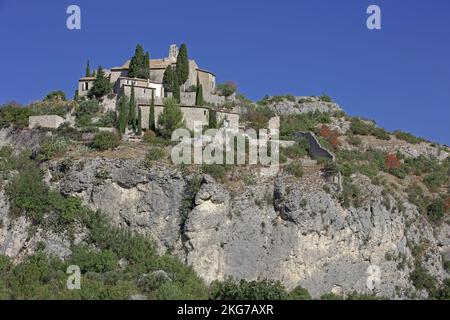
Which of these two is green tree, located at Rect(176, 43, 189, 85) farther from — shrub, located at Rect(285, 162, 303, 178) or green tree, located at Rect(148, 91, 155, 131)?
shrub, located at Rect(285, 162, 303, 178)

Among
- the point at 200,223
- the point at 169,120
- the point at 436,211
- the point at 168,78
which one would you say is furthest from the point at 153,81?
the point at 436,211

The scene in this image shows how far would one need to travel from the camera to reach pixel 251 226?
49.9 metres

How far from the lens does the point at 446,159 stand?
66438 mm

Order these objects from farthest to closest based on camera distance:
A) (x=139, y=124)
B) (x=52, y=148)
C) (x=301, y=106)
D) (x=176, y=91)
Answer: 1. (x=301, y=106)
2. (x=176, y=91)
3. (x=139, y=124)
4. (x=52, y=148)

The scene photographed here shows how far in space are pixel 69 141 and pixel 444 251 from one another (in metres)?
24.7

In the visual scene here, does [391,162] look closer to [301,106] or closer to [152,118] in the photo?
[301,106]

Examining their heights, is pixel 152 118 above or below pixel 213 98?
below

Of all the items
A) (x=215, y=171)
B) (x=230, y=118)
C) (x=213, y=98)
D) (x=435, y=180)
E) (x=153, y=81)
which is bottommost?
(x=215, y=171)

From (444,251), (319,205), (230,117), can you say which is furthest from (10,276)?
(444,251)

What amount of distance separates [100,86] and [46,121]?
6.63 metres

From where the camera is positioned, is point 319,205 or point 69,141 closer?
point 319,205

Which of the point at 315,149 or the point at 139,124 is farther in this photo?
the point at 139,124

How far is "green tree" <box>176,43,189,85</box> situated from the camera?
6619cm
